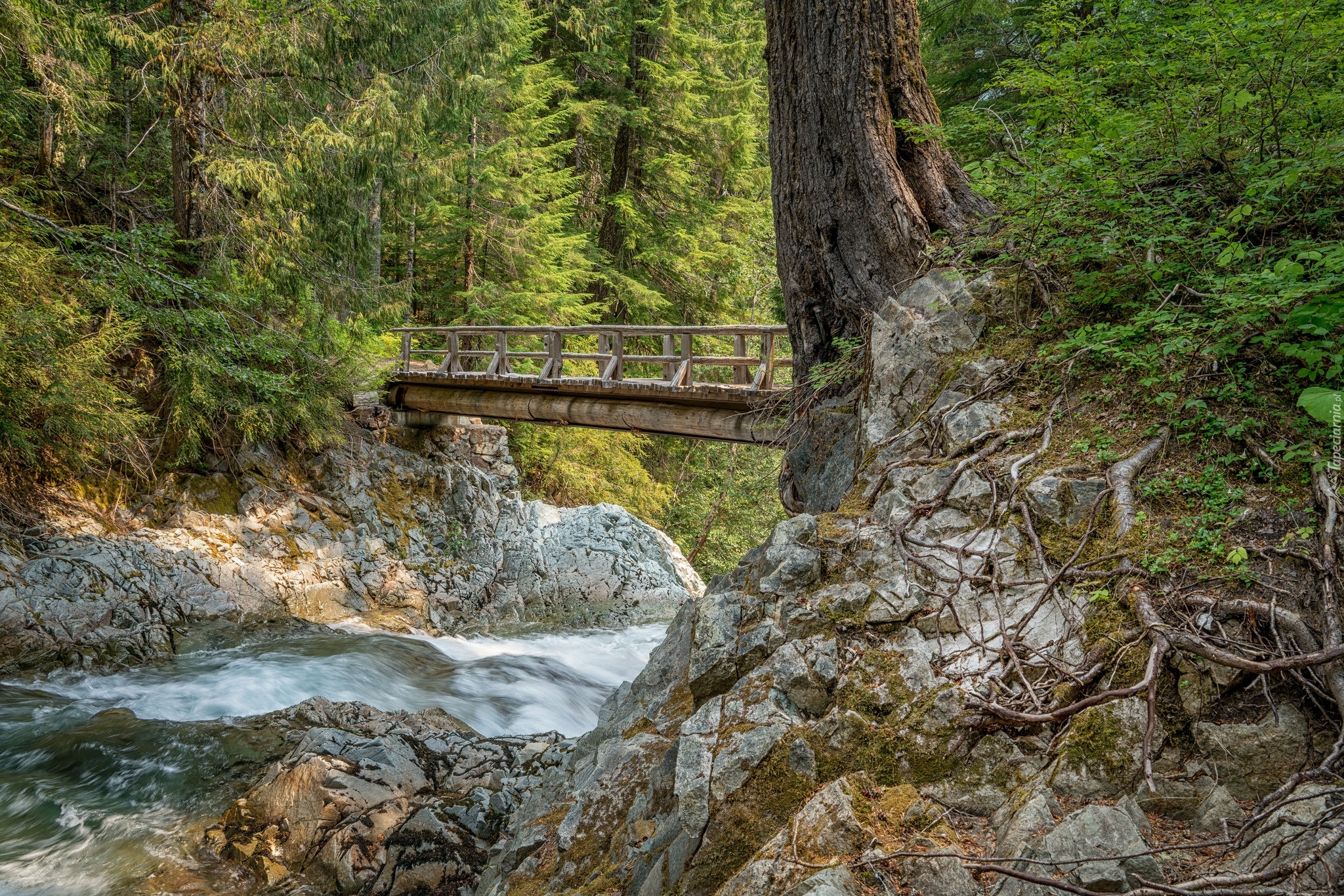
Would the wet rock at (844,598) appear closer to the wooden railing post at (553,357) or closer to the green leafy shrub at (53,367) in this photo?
the green leafy shrub at (53,367)

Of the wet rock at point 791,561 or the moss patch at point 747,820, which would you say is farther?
the wet rock at point 791,561

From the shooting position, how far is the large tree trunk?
502 centimetres

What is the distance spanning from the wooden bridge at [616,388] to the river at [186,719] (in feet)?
11.0

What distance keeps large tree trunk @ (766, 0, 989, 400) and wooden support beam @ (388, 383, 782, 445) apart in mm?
1338

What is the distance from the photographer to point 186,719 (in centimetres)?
592

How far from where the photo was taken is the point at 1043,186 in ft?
12.7

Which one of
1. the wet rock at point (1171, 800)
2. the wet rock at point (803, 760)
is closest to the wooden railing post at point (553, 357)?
the wet rock at point (803, 760)

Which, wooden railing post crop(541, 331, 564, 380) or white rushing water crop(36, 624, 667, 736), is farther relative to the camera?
wooden railing post crop(541, 331, 564, 380)

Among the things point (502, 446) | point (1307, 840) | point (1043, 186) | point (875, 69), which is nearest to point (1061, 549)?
point (1307, 840)

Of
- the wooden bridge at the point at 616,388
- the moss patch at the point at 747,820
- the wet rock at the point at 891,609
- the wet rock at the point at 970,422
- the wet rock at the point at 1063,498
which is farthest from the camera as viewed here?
the wooden bridge at the point at 616,388

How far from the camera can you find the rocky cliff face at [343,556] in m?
7.02

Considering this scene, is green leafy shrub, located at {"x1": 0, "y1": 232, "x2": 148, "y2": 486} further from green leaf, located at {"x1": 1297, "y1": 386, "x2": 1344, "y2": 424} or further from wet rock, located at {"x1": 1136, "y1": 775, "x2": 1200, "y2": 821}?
green leaf, located at {"x1": 1297, "y1": 386, "x2": 1344, "y2": 424}

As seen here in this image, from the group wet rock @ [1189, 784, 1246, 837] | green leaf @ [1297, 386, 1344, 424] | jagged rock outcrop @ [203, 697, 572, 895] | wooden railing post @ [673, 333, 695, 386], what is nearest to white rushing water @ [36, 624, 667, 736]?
jagged rock outcrop @ [203, 697, 572, 895]

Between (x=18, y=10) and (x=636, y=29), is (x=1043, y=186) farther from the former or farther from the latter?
(x=636, y=29)
